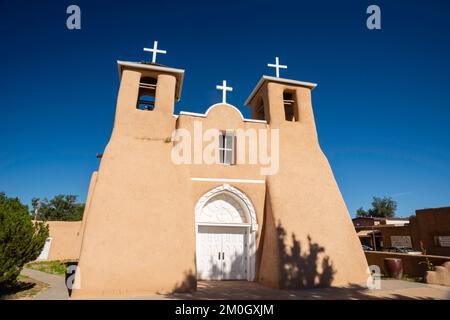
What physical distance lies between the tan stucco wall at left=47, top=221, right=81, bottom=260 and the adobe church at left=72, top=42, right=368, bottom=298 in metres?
15.3

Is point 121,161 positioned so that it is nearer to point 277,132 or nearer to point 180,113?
point 180,113

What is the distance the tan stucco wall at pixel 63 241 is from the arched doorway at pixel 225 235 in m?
18.7

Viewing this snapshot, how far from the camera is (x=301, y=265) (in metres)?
10.4

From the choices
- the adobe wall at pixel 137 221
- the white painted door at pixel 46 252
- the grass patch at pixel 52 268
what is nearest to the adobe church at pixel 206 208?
the adobe wall at pixel 137 221

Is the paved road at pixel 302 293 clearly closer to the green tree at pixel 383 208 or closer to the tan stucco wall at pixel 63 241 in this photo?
the tan stucco wall at pixel 63 241

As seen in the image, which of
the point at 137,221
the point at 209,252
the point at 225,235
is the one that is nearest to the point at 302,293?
the point at 225,235

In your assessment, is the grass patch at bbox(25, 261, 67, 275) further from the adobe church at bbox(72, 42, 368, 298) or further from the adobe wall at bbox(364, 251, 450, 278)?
the adobe wall at bbox(364, 251, 450, 278)

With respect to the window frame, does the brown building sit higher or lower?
lower

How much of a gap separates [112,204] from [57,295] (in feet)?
10.7

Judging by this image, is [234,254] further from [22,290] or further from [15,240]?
[15,240]

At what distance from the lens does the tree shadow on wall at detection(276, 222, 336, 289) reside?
399 inches

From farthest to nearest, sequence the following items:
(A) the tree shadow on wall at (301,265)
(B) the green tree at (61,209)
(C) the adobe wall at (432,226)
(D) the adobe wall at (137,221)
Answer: (B) the green tree at (61,209), (C) the adobe wall at (432,226), (A) the tree shadow on wall at (301,265), (D) the adobe wall at (137,221)

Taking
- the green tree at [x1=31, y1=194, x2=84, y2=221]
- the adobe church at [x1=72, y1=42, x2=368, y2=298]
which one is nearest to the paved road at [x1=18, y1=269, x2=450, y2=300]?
the adobe church at [x1=72, y1=42, x2=368, y2=298]

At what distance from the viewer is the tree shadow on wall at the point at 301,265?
1012cm
